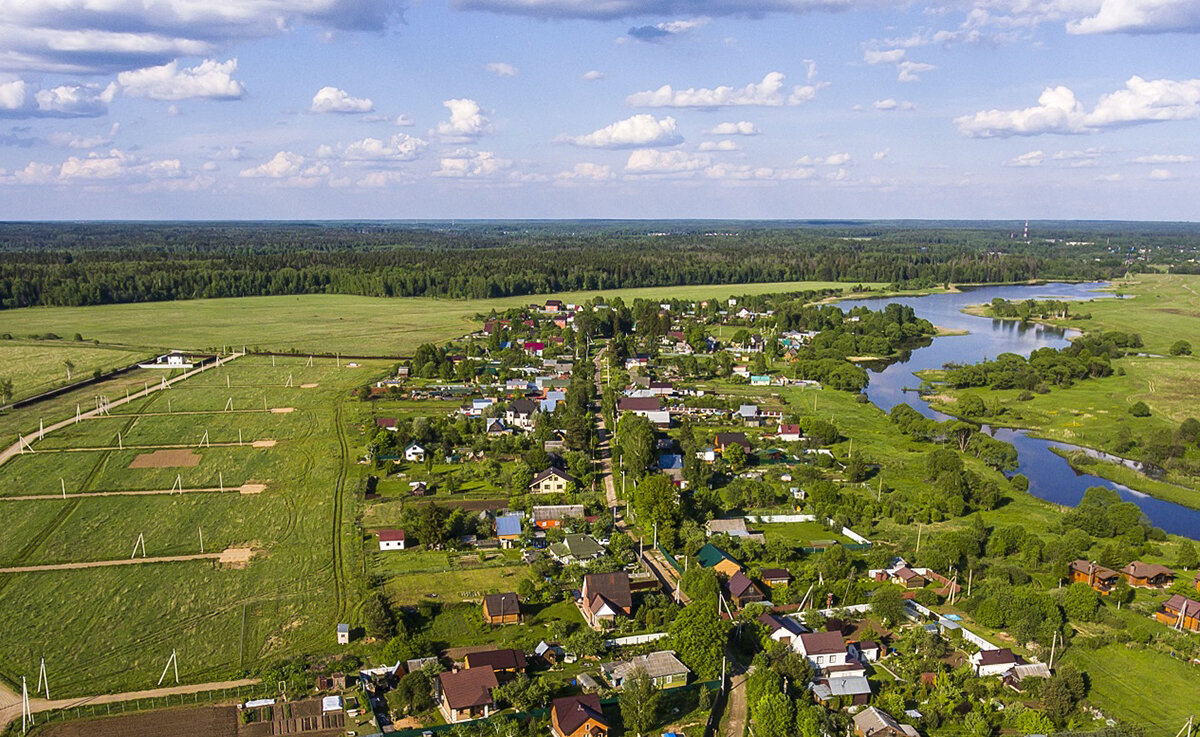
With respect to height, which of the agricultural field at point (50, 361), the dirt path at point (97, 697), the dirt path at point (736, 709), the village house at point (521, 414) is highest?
the agricultural field at point (50, 361)

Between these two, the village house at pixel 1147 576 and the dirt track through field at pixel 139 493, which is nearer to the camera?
the village house at pixel 1147 576

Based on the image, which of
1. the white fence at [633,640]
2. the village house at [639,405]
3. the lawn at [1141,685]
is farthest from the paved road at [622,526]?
the lawn at [1141,685]

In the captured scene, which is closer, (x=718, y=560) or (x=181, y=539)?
(x=718, y=560)

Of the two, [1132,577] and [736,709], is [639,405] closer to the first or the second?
[1132,577]

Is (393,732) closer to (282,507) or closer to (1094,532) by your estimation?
(282,507)

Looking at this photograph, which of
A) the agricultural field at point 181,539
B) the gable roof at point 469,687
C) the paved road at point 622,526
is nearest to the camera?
the gable roof at point 469,687

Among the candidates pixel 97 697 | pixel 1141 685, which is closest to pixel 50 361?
pixel 97 697

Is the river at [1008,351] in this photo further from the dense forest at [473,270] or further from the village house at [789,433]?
the dense forest at [473,270]
